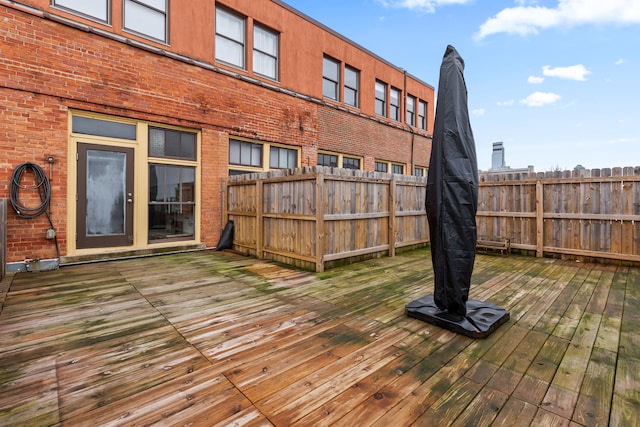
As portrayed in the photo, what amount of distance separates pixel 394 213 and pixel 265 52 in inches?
223

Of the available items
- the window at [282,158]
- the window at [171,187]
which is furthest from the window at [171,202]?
the window at [282,158]

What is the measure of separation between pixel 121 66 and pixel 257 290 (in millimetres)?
5238

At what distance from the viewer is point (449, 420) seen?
1.58 m

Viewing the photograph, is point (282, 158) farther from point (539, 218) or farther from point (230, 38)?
point (539, 218)

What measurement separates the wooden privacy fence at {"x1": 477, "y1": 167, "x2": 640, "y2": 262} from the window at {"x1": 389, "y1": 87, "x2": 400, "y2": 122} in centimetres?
642

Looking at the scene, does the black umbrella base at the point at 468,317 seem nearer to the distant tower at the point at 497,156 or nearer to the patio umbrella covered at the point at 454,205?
the patio umbrella covered at the point at 454,205

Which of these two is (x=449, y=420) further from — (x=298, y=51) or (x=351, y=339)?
(x=298, y=51)

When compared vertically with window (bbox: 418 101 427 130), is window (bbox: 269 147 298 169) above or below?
below

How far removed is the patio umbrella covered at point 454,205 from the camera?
106 inches

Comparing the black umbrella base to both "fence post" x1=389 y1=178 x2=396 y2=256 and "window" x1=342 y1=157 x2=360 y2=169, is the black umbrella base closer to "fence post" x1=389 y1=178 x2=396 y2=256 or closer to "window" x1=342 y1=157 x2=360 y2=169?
"fence post" x1=389 y1=178 x2=396 y2=256

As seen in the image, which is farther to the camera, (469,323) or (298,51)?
(298,51)

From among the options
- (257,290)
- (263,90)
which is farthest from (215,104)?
(257,290)

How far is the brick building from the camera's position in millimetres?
5027

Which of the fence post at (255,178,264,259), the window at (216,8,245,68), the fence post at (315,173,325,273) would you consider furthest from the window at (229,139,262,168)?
the fence post at (315,173,325,273)
